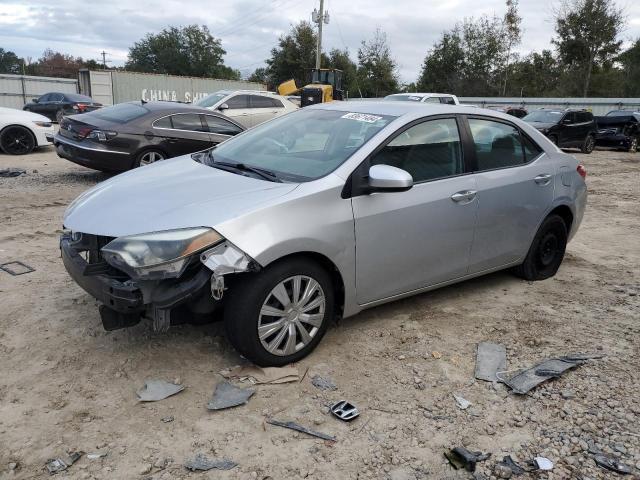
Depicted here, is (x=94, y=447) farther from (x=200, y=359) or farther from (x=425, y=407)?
(x=425, y=407)

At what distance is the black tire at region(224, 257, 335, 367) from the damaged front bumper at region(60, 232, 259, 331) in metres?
0.10

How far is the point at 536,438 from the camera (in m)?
2.83

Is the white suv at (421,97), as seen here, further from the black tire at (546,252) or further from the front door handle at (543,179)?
the front door handle at (543,179)

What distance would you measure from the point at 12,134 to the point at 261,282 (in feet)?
35.8

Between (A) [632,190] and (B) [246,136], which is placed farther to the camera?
(A) [632,190]

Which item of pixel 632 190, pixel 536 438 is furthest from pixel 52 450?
pixel 632 190

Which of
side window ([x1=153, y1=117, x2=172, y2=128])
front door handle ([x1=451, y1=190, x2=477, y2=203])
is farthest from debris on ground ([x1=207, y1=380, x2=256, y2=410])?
side window ([x1=153, y1=117, x2=172, y2=128])

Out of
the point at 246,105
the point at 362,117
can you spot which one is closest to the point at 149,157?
the point at 246,105

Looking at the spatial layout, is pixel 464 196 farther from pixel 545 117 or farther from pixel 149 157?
pixel 545 117

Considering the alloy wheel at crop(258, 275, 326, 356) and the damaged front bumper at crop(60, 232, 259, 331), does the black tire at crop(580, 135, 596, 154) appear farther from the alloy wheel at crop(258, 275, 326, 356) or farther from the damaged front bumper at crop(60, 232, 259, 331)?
the damaged front bumper at crop(60, 232, 259, 331)

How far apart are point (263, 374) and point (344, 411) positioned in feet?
1.87

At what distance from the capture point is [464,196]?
160 inches

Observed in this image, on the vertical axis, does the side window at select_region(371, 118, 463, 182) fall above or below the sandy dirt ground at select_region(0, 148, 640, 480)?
above

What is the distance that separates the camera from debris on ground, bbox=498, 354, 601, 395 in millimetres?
3297
